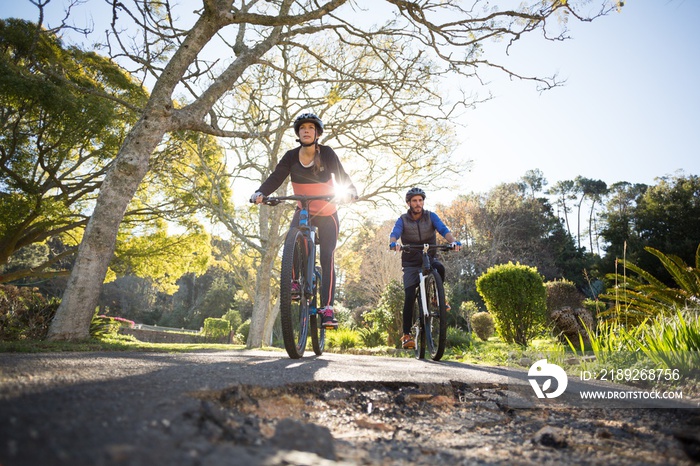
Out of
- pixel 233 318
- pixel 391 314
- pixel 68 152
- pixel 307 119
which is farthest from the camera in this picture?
pixel 233 318

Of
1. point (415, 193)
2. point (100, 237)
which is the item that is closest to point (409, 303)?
point (415, 193)

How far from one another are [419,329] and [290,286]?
8.27ft

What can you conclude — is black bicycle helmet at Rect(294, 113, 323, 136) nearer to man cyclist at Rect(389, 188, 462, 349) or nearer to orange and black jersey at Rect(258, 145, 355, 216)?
orange and black jersey at Rect(258, 145, 355, 216)

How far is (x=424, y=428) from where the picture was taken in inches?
68.7

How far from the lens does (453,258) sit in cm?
2675

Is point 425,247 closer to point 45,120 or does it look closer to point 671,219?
point 45,120

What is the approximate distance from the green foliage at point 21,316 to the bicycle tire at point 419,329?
6338 millimetres

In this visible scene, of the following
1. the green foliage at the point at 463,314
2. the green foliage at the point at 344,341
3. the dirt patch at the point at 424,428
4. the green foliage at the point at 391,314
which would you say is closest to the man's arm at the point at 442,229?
the dirt patch at the point at 424,428

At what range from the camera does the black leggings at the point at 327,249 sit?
13.5 feet

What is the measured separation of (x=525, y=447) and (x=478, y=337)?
15.6 meters

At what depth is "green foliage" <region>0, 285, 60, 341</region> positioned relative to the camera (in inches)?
272

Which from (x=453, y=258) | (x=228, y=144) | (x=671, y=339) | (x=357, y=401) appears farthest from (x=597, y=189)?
(x=357, y=401)

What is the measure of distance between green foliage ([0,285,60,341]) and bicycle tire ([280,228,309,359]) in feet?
18.2

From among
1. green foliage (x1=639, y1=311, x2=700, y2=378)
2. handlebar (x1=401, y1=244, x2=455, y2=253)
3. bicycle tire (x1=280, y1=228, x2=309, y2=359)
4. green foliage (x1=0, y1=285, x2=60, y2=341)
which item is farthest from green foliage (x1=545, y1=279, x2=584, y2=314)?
green foliage (x1=0, y1=285, x2=60, y2=341)
